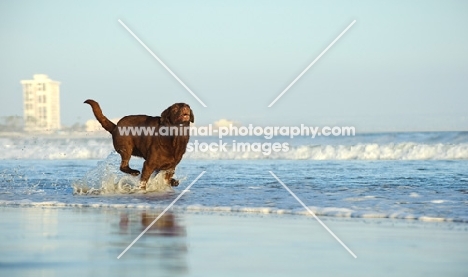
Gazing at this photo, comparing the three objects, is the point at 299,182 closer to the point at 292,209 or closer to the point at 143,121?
the point at 143,121

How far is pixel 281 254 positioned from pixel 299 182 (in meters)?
8.25

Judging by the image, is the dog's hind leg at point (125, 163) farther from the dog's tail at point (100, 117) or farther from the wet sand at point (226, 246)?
the wet sand at point (226, 246)

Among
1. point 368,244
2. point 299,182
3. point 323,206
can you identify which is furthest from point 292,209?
point 299,182

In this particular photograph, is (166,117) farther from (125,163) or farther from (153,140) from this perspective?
(125,163)

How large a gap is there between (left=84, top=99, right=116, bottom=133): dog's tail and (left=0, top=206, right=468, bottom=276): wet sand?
340 cm

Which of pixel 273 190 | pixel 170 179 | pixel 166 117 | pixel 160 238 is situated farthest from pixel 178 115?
pixel 160 238

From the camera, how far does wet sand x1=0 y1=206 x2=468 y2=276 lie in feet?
21.0

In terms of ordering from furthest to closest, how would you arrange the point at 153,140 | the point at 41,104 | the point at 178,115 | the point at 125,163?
the point at 41,104, the point at 125,163, the point at 153,140, the point at 178,115

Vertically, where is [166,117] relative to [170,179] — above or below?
above

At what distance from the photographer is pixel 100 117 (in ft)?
44.6

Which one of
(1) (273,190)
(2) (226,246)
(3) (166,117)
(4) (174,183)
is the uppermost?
(3) (166,117)

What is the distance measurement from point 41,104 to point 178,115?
18614 mm

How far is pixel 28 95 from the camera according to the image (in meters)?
31.0

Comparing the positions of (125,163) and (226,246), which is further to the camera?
(125,163)
